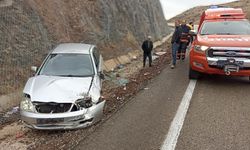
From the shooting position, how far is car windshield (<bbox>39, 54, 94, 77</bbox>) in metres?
9.75

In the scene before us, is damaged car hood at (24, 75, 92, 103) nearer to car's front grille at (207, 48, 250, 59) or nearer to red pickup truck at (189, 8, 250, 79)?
red pickup truck at (189, 8, 250, 79)

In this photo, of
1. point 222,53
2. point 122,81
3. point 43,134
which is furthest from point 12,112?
point 222,53

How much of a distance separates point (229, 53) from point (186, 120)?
134 inches

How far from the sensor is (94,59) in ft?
34.8

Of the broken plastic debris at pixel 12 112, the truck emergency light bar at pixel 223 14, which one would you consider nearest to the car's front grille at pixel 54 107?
the broken plastic debris at pixel 12 112

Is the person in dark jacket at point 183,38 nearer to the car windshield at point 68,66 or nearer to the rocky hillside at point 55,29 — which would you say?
the rocky hillside at point 55,29

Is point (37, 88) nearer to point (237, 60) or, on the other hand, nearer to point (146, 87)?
point (146, 87)

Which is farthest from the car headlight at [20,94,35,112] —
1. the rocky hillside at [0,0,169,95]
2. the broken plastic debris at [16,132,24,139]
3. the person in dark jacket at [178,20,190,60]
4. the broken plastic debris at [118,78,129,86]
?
the person in dark jacket at [178,20,190,60]

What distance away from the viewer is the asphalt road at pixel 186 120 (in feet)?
21.9

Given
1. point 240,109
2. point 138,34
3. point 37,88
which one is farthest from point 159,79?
point 138,34

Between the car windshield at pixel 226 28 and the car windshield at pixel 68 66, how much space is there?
4097 mm

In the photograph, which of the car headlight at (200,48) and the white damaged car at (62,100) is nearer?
the white damaged car at (62,100)

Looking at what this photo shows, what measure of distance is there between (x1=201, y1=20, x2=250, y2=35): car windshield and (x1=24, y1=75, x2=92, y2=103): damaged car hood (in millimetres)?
4725

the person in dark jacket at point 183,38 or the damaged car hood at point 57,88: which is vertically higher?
the damaged car hood at point 57,88
